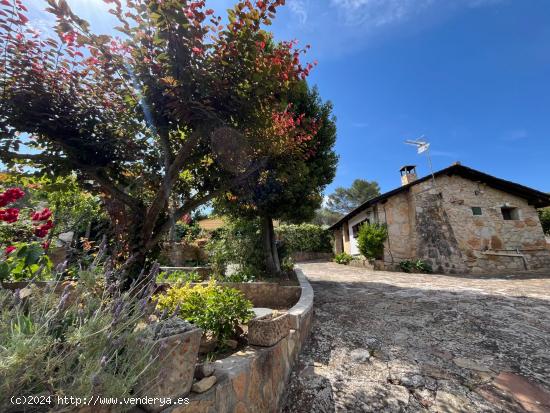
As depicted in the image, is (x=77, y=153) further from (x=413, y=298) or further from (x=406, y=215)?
(x=406, y=215)

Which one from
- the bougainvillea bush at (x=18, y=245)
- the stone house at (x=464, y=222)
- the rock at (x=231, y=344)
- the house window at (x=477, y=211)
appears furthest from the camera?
the house window at (x=477, y=211)

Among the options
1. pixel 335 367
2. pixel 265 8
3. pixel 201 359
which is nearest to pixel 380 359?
pixel 335 367

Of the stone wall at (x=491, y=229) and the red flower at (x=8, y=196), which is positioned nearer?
the red flower at (x=8, y=196)

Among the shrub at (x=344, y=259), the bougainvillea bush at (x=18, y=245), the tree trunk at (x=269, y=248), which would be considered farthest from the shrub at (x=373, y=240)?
the bougainvillea bush at (x=18, y=245)

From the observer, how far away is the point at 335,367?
9.66ft

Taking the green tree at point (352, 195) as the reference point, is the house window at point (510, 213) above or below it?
below

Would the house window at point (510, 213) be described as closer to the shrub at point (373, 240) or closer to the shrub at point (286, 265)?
the shrub at point (373, 240)

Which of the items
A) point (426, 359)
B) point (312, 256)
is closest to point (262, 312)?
point (426, 359)

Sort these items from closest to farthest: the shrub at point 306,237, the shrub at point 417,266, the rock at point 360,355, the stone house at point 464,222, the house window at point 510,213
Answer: the rock at point 360,355, the shrub at point 417,266, the stone house at point 464,222, the house window at point 510,213, the shrub at point 306,237

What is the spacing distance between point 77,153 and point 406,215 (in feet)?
44.0

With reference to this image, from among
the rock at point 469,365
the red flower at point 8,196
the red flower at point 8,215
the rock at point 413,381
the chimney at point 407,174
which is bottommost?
the rock at point 413,381

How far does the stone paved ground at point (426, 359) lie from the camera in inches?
92.9

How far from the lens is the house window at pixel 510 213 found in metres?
12.5

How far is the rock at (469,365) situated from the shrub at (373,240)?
946cm
